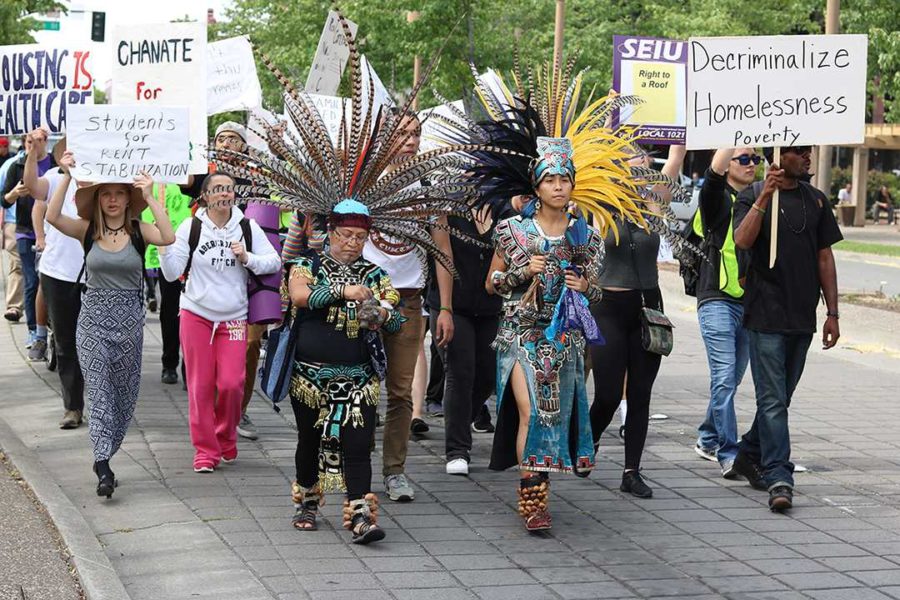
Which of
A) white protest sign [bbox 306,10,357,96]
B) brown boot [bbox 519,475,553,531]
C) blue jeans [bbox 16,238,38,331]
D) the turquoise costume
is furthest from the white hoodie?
blue jeans [bbox 16,238,38,331]

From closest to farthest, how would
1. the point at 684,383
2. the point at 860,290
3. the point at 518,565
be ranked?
1. the point at 518,565
2. the point at 684,383
3. the point at 860,290

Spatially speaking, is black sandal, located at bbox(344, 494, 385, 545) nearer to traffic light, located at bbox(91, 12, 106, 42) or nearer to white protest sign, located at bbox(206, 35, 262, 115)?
white protest sign, located at bbox(206, 35, 262, 115)

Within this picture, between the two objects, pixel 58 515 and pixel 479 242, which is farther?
pixel 479 242

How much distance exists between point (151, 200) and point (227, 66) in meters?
6.13

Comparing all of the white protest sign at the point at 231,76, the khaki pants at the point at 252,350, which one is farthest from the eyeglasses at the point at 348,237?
the white protest sign at the point at 231,76

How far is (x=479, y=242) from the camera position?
7.92 m

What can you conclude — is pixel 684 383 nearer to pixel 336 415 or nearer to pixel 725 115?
pixel 725 115

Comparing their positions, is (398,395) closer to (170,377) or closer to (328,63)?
(170,377)

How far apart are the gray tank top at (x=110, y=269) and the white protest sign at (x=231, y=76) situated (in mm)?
5694

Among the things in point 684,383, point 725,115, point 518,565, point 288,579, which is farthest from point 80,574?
point 684,383

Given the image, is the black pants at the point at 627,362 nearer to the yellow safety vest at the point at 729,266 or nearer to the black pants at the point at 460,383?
the yellow safety vest at the point at 729,266

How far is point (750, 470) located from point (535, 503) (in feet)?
5.73

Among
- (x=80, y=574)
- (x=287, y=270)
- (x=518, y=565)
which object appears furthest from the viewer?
(x=287, y=270)

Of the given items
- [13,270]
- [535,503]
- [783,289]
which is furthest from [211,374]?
[13,270]
